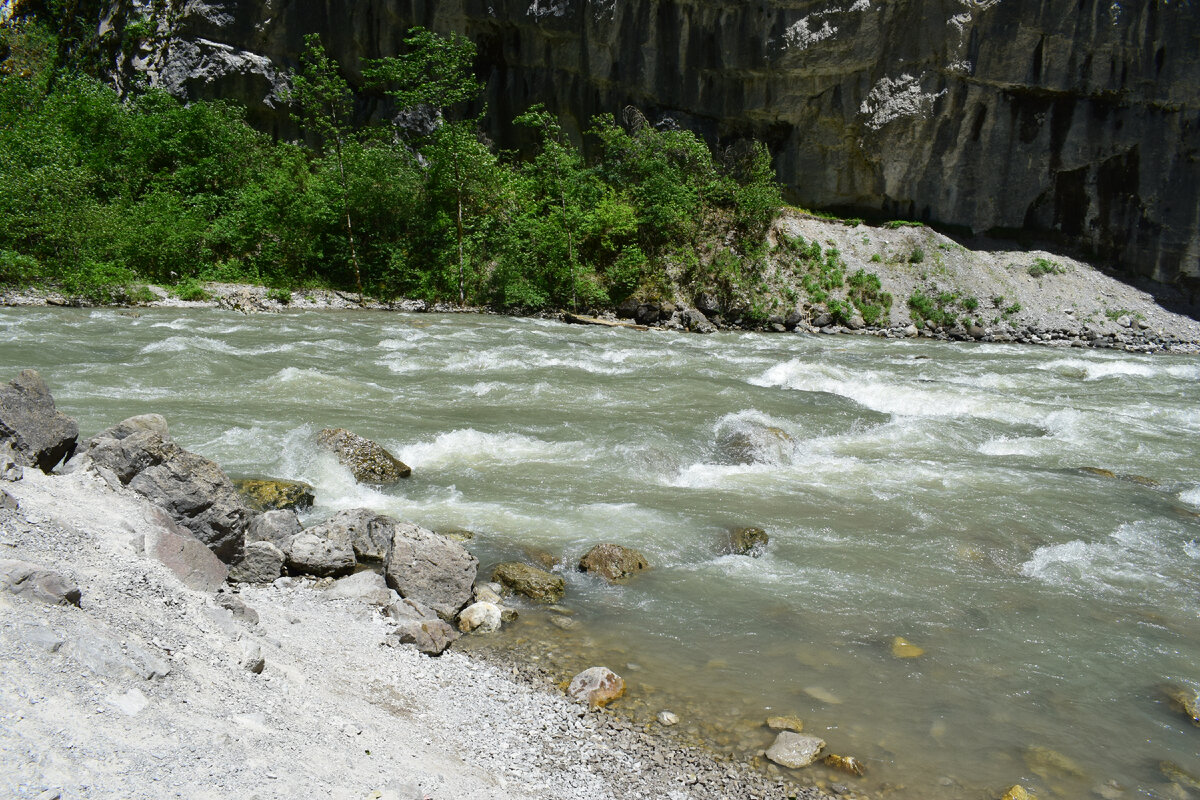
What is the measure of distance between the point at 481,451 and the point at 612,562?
3.64m

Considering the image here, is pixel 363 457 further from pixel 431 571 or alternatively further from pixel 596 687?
pixel 596 687

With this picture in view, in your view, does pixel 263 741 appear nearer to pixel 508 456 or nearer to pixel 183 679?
pixel 183 679

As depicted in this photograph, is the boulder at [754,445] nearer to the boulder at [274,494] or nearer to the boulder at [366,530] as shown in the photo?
the boulder at [366,530]

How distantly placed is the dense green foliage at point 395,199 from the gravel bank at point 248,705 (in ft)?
74.1

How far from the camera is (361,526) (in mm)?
6500

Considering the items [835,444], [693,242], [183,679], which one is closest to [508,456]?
[835,444]

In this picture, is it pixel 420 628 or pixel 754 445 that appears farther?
pixel 754 445

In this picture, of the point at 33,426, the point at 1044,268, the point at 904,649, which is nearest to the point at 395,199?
the point at 33,426

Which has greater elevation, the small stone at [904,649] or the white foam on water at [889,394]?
the white foam on water at [889,394]

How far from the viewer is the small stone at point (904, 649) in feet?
18.3

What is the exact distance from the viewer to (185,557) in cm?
469

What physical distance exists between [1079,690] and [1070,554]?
2678 mm

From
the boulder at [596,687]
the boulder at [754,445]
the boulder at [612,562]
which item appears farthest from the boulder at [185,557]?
the boulder at [754,445]

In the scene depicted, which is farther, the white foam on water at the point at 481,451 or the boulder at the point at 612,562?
the white foam on water at the point at 481,451
